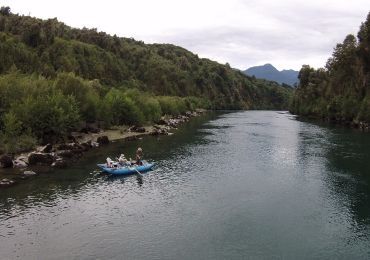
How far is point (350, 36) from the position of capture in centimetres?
17800

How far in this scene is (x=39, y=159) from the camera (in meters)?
72.5

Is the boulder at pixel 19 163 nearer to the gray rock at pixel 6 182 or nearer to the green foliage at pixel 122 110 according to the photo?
the gray rock at pixel 6 182

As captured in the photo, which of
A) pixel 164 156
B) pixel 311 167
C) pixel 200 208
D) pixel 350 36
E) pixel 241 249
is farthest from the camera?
pixel 350 36

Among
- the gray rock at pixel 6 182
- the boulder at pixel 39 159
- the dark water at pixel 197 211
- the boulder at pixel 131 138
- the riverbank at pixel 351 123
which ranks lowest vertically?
the dark water at pixel 197 211

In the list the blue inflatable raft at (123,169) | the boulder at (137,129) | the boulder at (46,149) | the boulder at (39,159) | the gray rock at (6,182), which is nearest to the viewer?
the gray rock at (6,182)

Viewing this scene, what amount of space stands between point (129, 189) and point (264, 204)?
19.6 metres

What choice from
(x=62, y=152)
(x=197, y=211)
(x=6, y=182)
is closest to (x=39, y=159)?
(x=62, y=152)

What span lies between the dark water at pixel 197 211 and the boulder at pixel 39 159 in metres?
5.37

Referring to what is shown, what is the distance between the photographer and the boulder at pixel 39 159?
71.8m

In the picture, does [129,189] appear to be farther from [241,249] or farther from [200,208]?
[241,249]

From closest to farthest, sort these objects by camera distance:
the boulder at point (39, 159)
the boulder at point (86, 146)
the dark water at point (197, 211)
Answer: the dark water at point (197, 211) → the boulder at point (39, 159) → the boulder at point (86, 146)

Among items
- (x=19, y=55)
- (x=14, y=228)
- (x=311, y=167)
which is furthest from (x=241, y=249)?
(x=19, y=55)

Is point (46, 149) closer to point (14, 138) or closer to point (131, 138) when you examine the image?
point (14, 138)

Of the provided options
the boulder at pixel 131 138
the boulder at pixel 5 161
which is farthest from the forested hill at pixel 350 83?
the boulder at pixel 5 161
